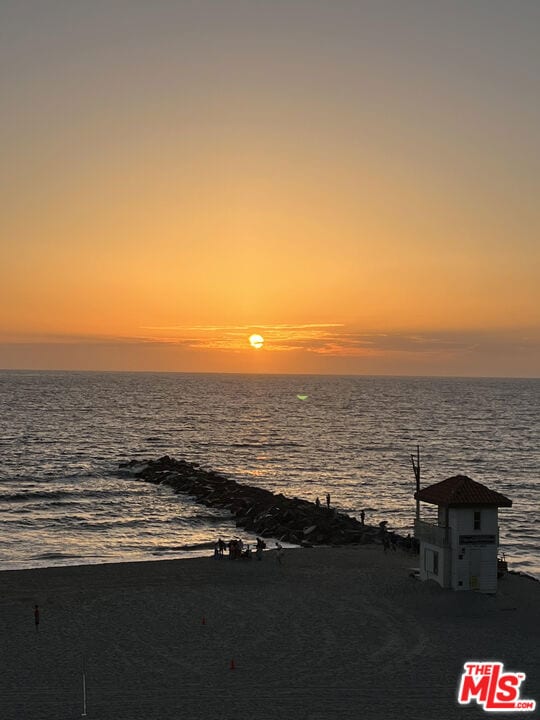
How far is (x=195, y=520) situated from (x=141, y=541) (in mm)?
9031

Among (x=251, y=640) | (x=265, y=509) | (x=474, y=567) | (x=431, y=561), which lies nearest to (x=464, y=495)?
(x=474, y=567)

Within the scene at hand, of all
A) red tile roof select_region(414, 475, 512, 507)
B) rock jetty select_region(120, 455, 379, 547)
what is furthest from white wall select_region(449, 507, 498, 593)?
rock jetty select_region(120, 455, 379, 547)

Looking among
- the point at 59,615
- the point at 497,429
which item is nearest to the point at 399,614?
the point at 59,615

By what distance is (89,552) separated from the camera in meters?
50.9

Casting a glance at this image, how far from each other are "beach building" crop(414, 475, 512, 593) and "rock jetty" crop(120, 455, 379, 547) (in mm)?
14459

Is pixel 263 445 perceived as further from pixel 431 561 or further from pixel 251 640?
pixel 251 640

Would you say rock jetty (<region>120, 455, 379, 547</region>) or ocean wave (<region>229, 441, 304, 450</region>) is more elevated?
rock jetty (<region>120, 455, 379, 547</region>)

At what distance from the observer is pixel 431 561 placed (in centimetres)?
4069

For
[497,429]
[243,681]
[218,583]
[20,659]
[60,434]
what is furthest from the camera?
[497,429]

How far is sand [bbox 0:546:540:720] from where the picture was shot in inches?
979

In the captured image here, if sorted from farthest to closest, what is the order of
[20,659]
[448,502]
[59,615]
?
[448,502] < [59,615] < [20,659]

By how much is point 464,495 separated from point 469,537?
6.78 ft

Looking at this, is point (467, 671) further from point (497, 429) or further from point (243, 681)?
point (497, 429)

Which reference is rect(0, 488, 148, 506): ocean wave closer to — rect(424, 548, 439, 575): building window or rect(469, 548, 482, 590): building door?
rect(424, 548, 439, 575): building window
